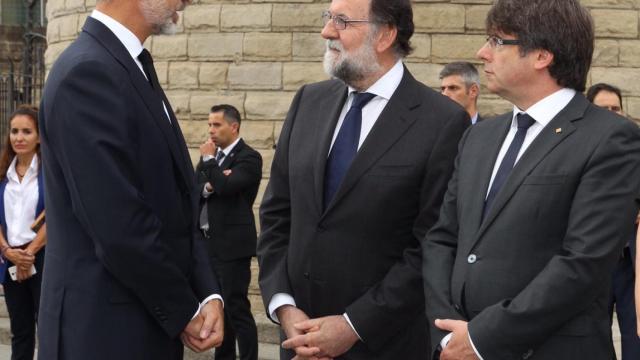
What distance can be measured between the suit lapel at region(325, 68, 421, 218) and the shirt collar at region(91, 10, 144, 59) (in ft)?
3.24

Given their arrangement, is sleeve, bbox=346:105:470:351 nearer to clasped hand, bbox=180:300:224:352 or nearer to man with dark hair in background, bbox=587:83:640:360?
clasped hand, bbox=180:300:224:352

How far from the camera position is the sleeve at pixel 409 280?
155 inches

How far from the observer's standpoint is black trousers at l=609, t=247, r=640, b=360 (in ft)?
19.6

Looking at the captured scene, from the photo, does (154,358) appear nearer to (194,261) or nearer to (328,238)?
(194,261)

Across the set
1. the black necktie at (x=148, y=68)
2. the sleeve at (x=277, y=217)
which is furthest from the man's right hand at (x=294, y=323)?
the black necktie at (x=148, y=68)

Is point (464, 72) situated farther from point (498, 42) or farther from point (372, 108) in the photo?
point (498, 42)

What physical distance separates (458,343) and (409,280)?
1.79 ft

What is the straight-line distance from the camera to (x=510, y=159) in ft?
12.0

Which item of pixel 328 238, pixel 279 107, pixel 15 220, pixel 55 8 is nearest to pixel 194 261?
pixel 328 238

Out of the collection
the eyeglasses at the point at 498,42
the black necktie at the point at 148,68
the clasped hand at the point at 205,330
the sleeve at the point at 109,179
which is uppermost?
the eyeglasses at the point at 498,42

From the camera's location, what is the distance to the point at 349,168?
13.3 feet

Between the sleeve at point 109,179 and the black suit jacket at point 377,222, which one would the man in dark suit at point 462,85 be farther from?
the sleeve at point 109,179

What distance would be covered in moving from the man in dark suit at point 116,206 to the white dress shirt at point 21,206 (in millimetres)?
4198

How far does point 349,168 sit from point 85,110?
1.17 m
